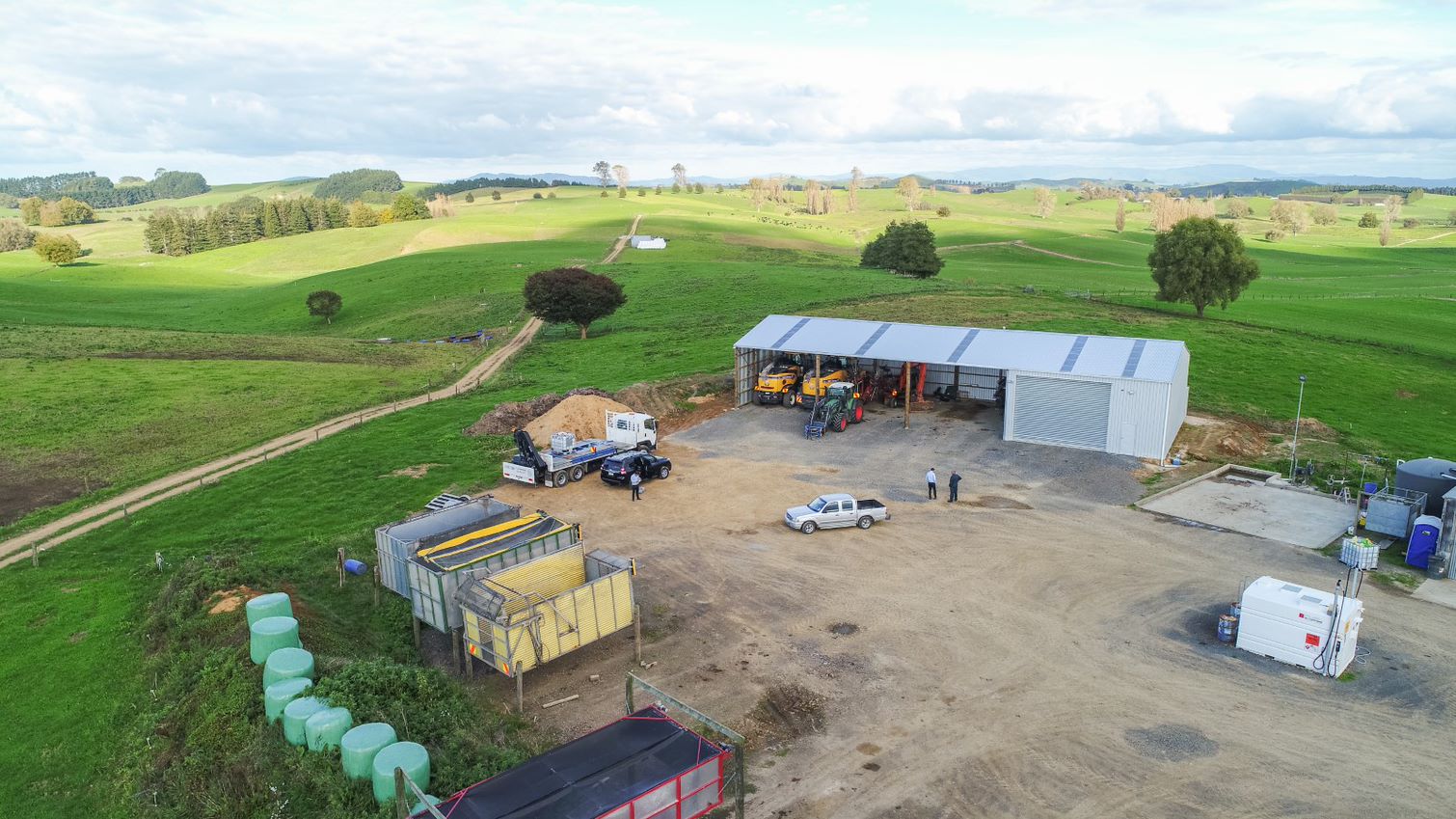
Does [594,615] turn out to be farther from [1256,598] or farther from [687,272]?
[687,272]

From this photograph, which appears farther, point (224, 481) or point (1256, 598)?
point (224, 481)


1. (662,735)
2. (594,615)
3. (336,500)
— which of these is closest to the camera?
(662,735)

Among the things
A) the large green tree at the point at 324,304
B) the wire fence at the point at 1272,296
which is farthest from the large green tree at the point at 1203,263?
the large green tree at the point at 324,304

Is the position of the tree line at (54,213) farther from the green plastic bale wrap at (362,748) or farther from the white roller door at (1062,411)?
the green plastic bale wrap at (362,748)

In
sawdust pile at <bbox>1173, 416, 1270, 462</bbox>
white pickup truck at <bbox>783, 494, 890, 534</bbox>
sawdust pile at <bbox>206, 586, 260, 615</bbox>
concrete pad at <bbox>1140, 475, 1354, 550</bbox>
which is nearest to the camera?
sawdust pile at <bbox>206, 586, 260, 615</bbox>

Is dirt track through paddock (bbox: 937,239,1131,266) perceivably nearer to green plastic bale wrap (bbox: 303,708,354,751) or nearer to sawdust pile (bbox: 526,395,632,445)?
sawdust pile (bbox: 526,395,632,445)

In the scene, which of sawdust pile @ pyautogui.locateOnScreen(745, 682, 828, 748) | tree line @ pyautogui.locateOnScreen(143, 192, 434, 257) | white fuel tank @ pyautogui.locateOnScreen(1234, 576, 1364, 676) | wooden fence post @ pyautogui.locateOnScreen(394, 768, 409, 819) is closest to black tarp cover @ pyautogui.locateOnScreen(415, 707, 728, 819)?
wooden fence post @ pyautogui.locateOnScreen(394, 768, 409, 819)

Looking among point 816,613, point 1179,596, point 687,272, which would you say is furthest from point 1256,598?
point 687,272
